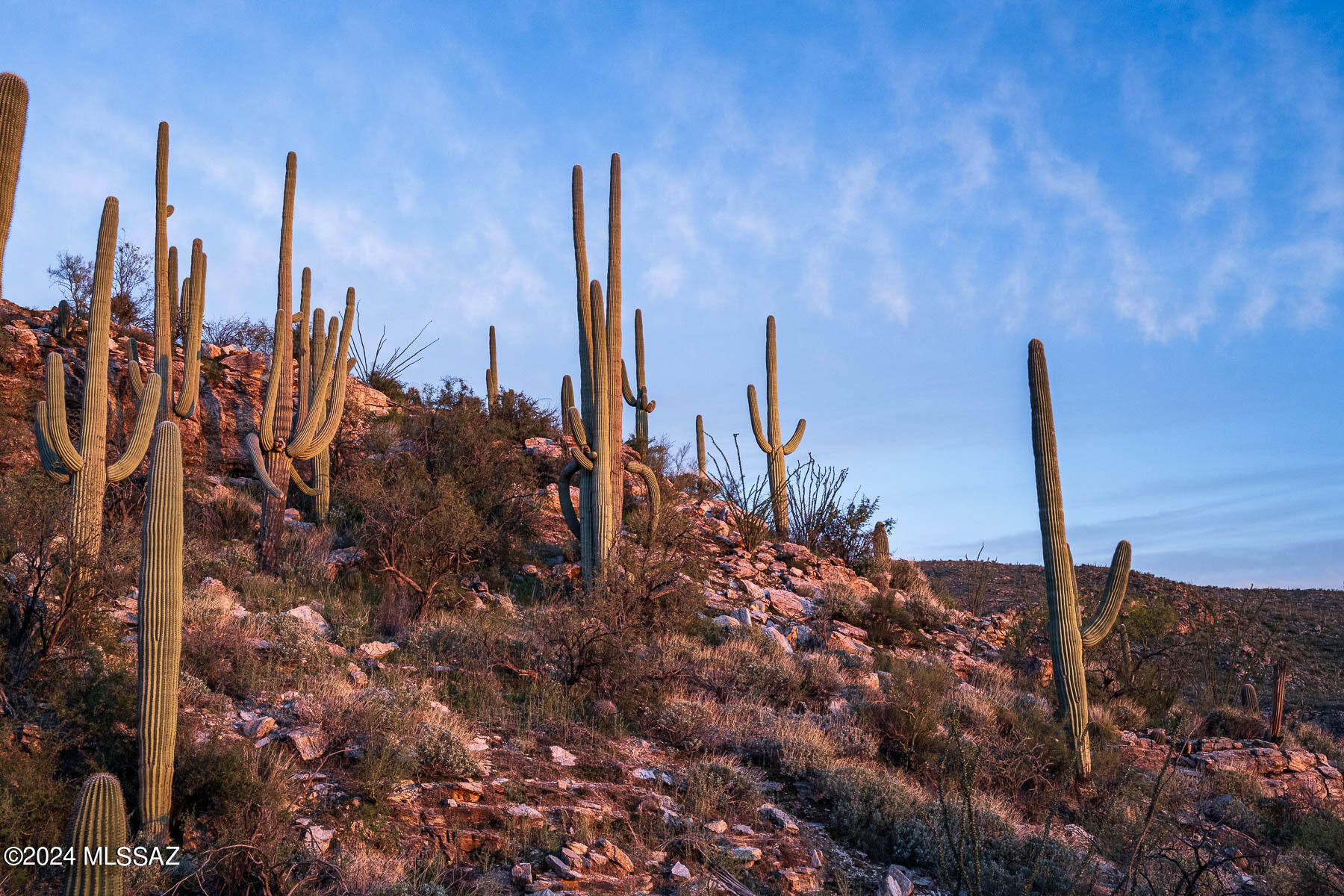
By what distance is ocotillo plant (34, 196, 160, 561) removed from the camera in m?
10.4

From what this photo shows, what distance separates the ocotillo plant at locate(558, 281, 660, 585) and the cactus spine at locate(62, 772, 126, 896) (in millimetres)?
7806

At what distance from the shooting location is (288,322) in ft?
47.3

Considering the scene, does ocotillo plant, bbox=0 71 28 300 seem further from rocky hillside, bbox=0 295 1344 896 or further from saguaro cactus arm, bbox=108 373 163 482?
saguaro cactus arm, bbox=108 373 163 482

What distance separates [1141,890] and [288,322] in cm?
1405

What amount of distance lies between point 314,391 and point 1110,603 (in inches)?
492

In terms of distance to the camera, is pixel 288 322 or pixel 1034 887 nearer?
pixel 1034 887

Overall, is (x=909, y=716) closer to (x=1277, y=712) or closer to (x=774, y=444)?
(x=1277, y=712)

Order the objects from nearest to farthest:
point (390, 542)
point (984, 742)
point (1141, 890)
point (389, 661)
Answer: point (1141, 890) → point (984, 742) → point (389, 661) → point (390, 542)

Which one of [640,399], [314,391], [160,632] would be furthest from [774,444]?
[160,632]

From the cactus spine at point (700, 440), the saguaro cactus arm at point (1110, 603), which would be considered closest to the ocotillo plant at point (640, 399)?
the cactus spine at point (700, 440)

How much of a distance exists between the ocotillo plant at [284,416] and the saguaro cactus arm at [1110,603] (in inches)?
447

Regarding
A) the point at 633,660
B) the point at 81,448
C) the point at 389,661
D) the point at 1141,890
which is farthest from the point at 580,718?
the point at 81,448

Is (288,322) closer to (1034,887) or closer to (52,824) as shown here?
(52,824)

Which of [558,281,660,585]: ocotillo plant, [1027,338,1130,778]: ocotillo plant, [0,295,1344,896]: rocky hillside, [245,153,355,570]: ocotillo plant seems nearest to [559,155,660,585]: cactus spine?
[558,281,660,585]: ocotillo plant
